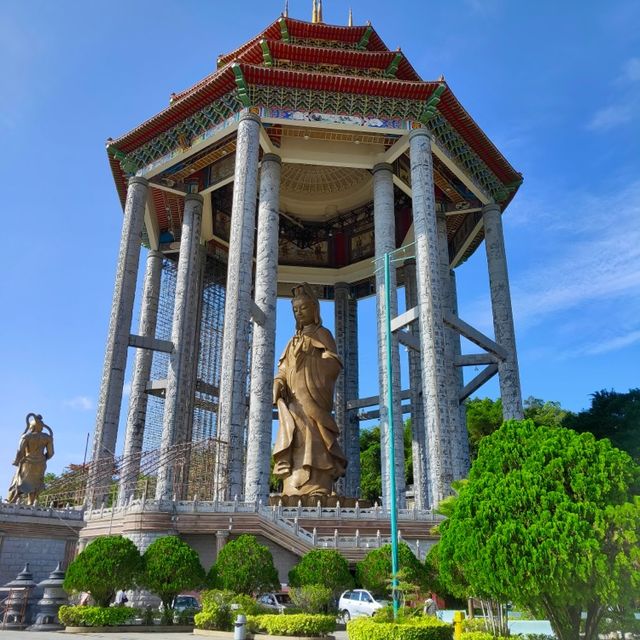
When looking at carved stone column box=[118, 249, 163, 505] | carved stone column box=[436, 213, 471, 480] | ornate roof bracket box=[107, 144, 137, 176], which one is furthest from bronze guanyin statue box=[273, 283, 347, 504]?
ornate roof bracket box=[107, 144, 137, 176]

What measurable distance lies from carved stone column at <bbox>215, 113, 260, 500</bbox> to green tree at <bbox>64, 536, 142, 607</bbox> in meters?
8.67

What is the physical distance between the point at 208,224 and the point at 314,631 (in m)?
29.7

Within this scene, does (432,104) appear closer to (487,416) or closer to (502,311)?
(502,311)

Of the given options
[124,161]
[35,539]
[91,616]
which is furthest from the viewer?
[124,161]

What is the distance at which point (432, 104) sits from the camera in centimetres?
3120

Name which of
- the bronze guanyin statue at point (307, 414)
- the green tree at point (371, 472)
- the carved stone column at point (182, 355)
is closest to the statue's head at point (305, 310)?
the bronze guanyin statue at point (307, 414)

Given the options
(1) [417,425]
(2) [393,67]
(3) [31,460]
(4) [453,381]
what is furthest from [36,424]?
(2) [393,67]

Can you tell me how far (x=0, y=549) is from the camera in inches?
710

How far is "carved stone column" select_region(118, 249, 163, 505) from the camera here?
28.5 metres

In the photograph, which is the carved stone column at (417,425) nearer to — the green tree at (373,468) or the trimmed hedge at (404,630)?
the green tree at (373,468)

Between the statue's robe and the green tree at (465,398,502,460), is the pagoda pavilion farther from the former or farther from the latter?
the green tree at (465,398,502,460)

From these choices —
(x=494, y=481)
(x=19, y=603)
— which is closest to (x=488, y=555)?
(x=494, y=481)

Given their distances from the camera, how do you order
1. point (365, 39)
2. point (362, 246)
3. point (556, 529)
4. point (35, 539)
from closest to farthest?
point (556, 529) → point (35, 539) → point (365, 39) → point (362, 246)

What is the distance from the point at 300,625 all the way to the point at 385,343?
653 inches
